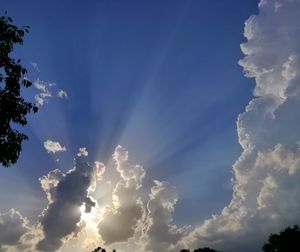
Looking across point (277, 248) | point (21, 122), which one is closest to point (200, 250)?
point (277, 248)

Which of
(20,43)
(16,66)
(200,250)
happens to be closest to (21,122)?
(16,66)

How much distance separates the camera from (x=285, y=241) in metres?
137

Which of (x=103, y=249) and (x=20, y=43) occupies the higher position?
(x=103, y=249)

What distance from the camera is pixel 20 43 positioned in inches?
742

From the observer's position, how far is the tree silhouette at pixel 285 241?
13416 cm

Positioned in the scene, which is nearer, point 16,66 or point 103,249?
point 16,66

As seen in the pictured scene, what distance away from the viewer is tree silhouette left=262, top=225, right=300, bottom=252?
134 metres

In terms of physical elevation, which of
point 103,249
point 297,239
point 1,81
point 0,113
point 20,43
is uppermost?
point 103,249

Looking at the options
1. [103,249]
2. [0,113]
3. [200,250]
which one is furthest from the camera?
[200,250]

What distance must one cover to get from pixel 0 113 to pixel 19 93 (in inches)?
52.6

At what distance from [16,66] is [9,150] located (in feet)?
13.1

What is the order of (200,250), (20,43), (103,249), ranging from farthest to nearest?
(200,250) < (103,249) < (20,43)

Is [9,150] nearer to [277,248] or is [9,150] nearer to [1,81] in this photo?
[1,81]

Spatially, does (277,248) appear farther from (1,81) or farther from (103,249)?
(1,81)
